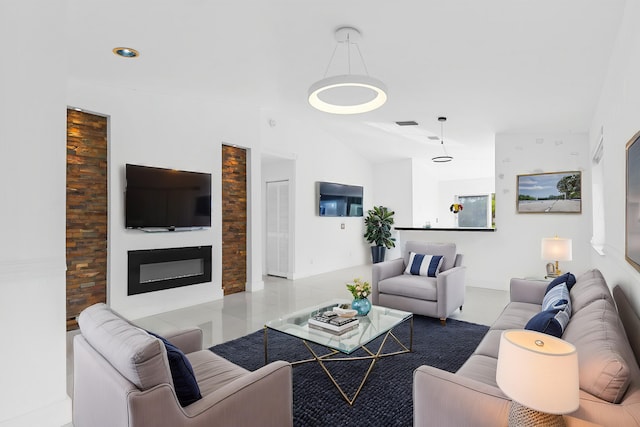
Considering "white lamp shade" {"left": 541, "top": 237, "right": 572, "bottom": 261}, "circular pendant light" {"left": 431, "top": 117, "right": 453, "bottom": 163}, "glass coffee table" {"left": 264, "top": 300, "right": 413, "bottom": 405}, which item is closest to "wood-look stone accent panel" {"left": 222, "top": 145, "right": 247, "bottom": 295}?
"glass coffee table" {"left": 264, "top": 300, "right": 413, "bottom": 405}

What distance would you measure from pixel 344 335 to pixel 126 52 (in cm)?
331

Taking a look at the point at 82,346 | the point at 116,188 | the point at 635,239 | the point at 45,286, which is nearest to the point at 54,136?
the point at 45,286

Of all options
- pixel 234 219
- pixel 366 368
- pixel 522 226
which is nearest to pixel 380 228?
pixel 522 226

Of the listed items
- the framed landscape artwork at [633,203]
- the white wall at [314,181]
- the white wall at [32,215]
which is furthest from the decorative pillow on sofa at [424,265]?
the white wall at [32,215]

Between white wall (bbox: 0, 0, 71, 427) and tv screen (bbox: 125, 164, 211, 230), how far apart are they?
2.07 meters

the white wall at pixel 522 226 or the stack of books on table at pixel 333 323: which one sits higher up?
the white wall at pixel 522 226

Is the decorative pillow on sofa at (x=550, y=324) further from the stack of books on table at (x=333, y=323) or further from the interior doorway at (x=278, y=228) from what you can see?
the interior doorway at (x=278, y=228)

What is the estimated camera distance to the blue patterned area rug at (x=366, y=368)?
226 centimetres

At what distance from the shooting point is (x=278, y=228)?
23.8 ft

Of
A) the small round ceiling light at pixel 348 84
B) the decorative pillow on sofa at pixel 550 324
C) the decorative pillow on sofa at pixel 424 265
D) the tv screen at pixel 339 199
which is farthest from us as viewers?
the tv screen at pixel 339 199

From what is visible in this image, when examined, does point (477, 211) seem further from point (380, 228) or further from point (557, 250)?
point (557, 250)

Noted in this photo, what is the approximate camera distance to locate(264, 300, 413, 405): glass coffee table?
2.49 metres

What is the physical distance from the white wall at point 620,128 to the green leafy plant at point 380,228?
522 cm

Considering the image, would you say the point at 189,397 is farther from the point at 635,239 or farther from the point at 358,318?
the point at 635,239
